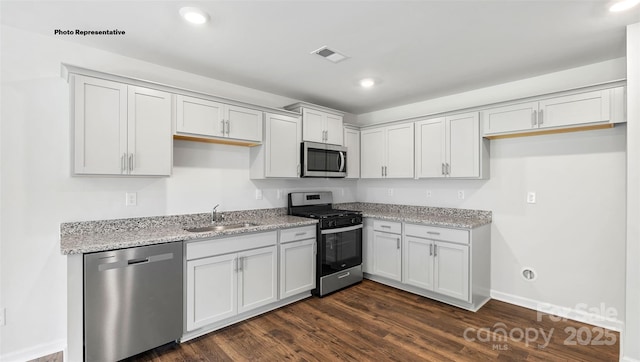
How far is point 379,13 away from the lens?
2051 mm

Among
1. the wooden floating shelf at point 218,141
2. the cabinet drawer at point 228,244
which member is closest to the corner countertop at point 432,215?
the cabinet drawer at point 228,244

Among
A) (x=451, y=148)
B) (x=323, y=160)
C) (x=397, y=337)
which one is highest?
(x=451, y=148)

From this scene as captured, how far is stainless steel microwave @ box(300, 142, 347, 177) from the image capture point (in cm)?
378

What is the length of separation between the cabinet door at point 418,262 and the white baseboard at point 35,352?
3.43 meters

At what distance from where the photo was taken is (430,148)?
12.3 ft

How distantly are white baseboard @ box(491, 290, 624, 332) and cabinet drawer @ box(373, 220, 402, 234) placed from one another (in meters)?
1.30

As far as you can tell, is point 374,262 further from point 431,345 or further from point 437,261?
point 431,345

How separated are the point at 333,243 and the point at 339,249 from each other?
14 cm

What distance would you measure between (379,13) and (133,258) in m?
2.52

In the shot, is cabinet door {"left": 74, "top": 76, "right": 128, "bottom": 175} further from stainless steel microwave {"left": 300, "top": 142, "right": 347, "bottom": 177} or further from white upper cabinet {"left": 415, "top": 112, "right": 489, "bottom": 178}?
white upper cabinet {"left": 415, "top": 112, "right": 489, "bottom": 178}

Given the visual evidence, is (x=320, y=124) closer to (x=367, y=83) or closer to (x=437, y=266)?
(x=367, y=83)

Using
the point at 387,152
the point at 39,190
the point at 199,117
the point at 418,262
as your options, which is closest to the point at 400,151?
the point at 387,152

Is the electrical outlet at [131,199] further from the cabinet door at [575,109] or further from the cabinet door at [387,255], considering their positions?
the cabinet door at [575,109]

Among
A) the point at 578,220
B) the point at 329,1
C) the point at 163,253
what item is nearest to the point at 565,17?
the point at 329,1
